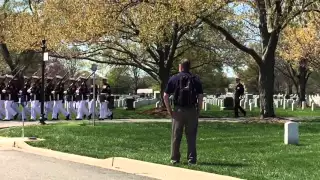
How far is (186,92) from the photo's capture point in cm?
1057

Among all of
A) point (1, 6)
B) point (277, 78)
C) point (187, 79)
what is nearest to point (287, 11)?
point (187, 79)

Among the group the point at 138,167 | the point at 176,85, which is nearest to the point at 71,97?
the point at 138,167

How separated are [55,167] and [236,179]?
4.26 metres

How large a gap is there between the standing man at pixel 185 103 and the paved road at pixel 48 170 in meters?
1.23

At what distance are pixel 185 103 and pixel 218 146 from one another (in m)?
4.27

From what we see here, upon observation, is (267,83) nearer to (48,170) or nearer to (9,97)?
(9,97)

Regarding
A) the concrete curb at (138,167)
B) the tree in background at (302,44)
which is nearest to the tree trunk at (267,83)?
the tree in background at (302,44)

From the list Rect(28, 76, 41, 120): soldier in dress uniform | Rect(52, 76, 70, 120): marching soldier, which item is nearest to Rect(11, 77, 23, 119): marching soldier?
Rect(28, 76, 41, 120): soldier in dress uniform

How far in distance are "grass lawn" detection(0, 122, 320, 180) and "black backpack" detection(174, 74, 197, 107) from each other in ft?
4.23

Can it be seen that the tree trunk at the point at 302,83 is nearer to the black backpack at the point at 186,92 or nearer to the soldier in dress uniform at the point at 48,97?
the soldier in dress uniform at the point at 48,97

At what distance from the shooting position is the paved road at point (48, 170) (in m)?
10.1

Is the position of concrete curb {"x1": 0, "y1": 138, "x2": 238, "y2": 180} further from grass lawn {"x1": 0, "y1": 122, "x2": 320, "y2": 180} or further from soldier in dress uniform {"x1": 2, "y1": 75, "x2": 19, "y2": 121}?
soldier in dress uniform {"x1": 2, "y1": 75, "x2": 19, "y2": 121}

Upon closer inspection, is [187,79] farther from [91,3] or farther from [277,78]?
[277,78]

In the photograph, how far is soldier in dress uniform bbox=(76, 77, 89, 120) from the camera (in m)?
25.2
